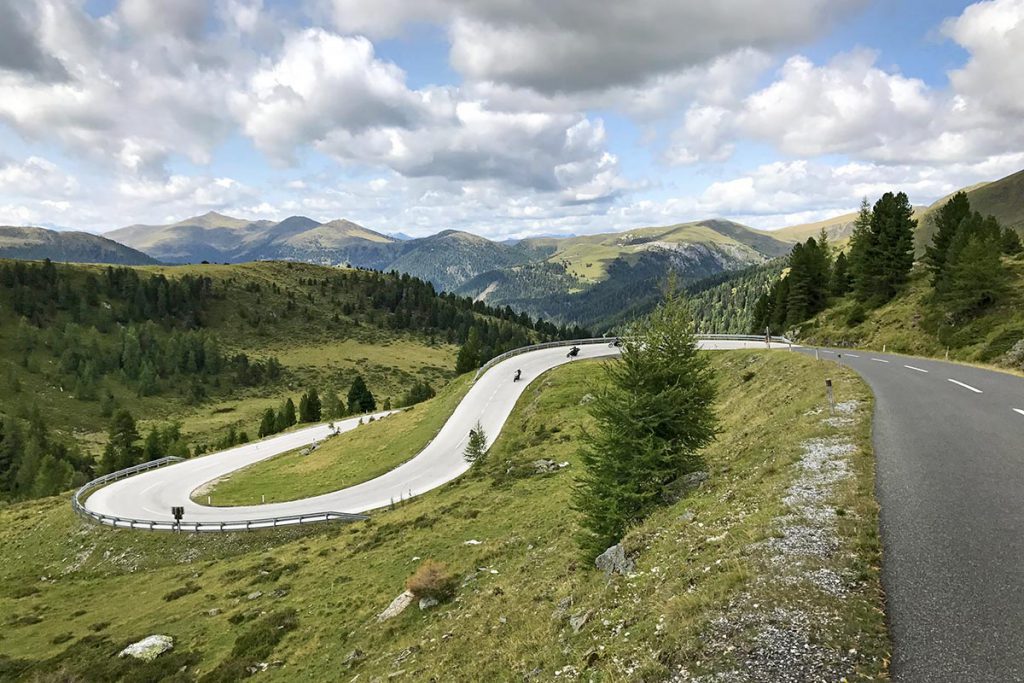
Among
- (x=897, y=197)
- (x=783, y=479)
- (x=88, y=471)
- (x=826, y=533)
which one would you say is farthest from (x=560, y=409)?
(x=88, y=471)

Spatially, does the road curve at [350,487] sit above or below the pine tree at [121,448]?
above

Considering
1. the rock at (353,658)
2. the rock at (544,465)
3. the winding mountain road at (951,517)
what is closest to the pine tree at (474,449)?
the rock at (544,465)

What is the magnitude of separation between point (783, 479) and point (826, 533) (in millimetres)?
3872

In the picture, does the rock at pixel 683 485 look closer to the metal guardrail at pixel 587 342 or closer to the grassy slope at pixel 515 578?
the grassy slope at pixel 515 578

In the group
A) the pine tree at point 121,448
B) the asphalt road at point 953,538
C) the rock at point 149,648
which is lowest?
the pine tree at point 121,448

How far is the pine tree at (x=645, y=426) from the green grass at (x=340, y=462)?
38.5m

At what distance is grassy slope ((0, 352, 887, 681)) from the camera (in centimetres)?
897

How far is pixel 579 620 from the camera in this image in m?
11.9

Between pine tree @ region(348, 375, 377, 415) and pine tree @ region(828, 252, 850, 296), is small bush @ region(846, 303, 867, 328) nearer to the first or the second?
pine tree @ region(828, 252, 850, 296)

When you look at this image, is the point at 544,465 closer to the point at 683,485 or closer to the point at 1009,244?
the point at 683,485

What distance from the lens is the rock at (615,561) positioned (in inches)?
532

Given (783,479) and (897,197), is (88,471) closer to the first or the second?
(783,479)

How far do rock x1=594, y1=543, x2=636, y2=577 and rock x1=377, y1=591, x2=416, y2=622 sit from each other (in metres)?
→ 9.90

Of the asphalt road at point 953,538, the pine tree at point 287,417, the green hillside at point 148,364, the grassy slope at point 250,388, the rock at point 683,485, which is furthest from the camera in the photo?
→ the grassy slope at point 250,388
